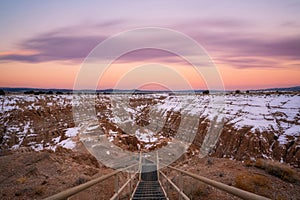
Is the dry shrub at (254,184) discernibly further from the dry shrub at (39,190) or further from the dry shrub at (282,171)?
the dry shrub at (39,190)

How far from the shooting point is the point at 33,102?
169ft

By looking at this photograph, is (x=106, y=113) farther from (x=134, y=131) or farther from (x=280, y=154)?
(x=280, y=154)

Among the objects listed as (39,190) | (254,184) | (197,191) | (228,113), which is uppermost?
(254,184)

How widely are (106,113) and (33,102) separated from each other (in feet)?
47.4

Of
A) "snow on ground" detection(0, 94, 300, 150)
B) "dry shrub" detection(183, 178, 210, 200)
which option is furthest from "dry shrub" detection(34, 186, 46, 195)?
"snow on ground" detection(0, 94, 300, 150)

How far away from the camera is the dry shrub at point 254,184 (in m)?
6.82

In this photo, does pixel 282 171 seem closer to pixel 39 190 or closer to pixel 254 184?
pixel 254 184

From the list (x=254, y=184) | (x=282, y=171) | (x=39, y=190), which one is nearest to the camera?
(x=254, y=184)

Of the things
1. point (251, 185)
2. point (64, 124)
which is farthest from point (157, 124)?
point (251, 185)

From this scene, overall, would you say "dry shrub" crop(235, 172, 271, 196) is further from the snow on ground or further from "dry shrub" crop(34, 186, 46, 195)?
the snow on ground

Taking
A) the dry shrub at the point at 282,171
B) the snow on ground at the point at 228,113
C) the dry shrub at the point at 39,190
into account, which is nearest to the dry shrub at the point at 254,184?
the dry shrub at the point at 282,171

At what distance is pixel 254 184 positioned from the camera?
7172mm

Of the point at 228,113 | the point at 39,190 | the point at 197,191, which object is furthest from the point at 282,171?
the point at 228,113

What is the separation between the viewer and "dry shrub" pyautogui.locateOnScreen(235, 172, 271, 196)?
268 inches
